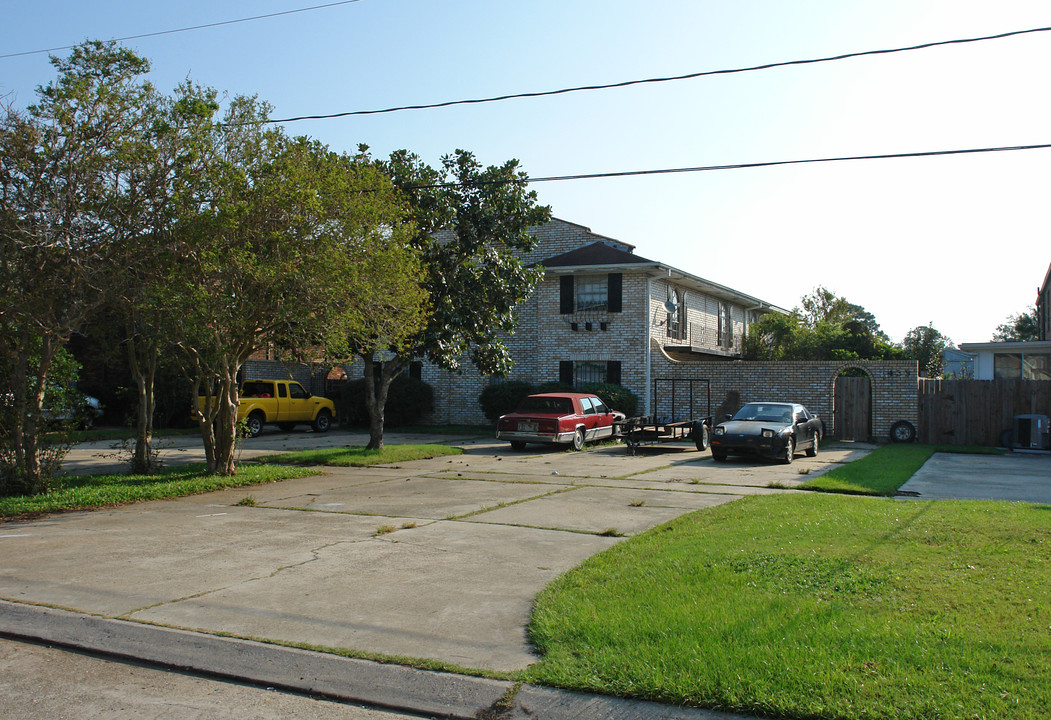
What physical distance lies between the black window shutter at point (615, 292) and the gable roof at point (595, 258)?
1.87 ft

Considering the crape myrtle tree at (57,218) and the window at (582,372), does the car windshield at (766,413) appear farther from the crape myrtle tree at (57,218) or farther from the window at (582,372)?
the crape myrtle tree at (57,218)

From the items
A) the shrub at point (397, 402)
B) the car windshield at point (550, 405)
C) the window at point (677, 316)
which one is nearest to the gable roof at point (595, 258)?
the window at point (677, 316)

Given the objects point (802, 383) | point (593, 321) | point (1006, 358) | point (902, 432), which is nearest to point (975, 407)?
point (902, 432)

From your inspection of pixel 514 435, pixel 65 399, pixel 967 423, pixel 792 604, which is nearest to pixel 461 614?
pixel 792 604

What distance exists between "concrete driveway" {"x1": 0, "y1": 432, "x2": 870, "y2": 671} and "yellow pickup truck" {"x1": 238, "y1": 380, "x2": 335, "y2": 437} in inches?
483

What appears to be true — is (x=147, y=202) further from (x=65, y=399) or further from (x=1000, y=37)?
(x=1000, y=37)

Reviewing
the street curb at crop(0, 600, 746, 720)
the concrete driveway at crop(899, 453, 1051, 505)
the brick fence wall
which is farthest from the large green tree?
the street curb at crop(0, 600, 746, 720)

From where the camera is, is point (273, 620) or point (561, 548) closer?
point (273, 620)

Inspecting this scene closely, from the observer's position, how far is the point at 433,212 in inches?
752

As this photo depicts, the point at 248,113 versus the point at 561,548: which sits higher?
the point at 248,113

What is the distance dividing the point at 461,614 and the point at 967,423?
22.5m

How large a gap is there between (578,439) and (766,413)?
5163 millimetres

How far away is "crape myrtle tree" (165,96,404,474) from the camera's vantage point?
12.1 metres

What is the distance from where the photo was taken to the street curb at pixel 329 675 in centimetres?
452
